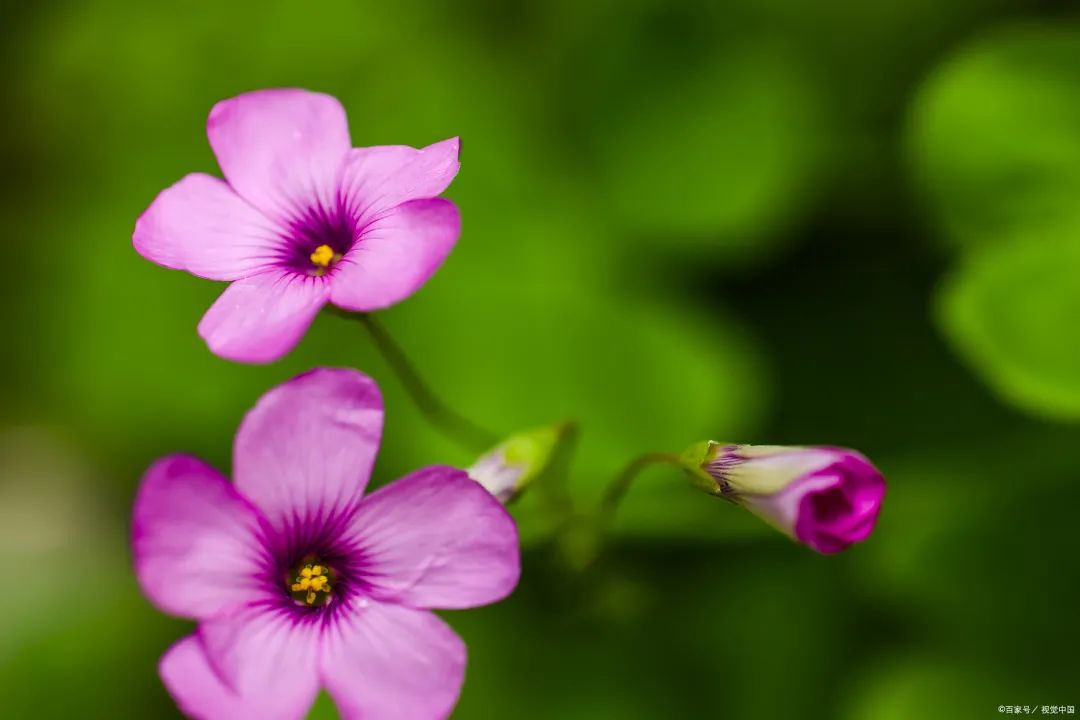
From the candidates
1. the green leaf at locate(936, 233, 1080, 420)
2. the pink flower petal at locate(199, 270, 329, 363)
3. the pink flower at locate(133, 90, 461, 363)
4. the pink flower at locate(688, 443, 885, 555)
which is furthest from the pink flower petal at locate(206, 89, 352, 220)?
the green leaf at locate(936, 233, 1080, 420)

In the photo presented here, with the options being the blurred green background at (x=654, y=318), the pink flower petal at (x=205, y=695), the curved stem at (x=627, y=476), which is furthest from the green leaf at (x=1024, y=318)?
the pink flower petal at (x=205, y=695)

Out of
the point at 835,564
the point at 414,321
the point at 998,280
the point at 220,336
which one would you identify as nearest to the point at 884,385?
the point at 835,564

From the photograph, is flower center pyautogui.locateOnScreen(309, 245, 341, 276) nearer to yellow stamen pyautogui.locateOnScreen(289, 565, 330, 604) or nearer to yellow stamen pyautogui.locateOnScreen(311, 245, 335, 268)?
yellow stamen pyautogui.locateOnScreen(311, 245, 335, 268)

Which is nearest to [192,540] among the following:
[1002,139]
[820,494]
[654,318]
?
[820,494]

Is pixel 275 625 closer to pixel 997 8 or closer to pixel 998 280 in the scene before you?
pixel 998 280

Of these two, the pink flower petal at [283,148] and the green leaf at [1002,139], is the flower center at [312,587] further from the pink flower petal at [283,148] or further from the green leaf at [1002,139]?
the green leaf at [1002,139]
